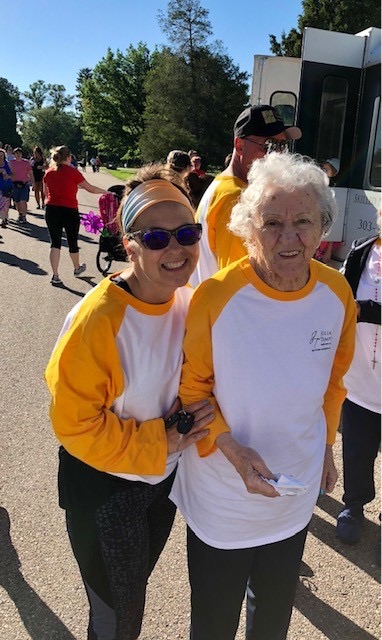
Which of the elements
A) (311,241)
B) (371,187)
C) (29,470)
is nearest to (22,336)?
(29,470)

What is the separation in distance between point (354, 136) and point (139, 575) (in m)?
5.49

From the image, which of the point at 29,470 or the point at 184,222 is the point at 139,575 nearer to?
the point at 184,222

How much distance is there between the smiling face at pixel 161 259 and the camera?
1.53 m

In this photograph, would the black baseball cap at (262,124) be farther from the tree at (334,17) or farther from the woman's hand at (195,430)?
the tree at (334,17)

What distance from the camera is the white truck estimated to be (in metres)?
5.36

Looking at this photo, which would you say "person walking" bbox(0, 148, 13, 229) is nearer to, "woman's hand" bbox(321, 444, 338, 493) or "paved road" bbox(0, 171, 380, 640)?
"paved road" bbox(0, 171, 380, 640)

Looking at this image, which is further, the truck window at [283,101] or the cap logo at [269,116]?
the truck window at [283,101]

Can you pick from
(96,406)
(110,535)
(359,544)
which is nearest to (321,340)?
(96,406)

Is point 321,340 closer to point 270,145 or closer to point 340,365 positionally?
point 340,365

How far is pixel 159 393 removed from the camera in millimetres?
1601

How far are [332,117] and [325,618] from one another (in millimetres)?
5160

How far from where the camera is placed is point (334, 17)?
99.2 ft

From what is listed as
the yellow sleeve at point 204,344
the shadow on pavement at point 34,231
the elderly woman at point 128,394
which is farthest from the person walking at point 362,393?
the shadow on pavement at point 34,231

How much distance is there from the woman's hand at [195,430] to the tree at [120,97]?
60.8 metres
